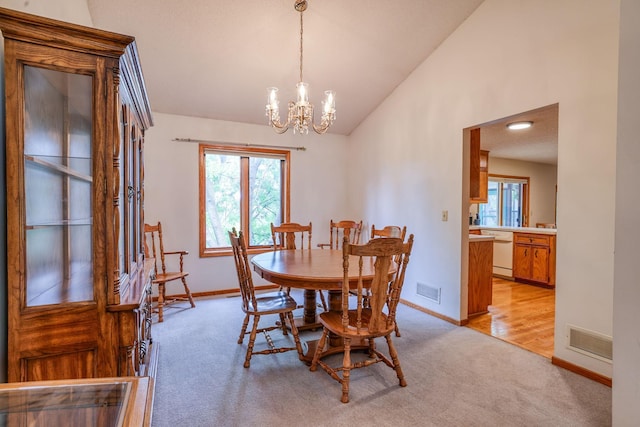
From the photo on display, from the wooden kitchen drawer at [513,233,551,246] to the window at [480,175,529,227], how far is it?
6.38 ft

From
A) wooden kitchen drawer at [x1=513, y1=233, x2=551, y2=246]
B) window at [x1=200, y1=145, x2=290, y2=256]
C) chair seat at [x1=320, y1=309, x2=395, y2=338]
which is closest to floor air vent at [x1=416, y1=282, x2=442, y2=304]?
chair seat at [x1=320, y1=309, x2=395, y2=338]

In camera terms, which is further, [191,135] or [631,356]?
[191,135]

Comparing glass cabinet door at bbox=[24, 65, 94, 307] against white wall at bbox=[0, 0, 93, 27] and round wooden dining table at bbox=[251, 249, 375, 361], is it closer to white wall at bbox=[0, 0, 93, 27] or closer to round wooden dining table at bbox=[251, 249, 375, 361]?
white wall at bbox=[0, 0, 93, 27]

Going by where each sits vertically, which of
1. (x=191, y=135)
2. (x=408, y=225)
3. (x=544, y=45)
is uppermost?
(x=544, y=45)

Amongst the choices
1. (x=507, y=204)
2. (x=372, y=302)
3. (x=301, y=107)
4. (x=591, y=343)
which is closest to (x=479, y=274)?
(x=591, y=343)

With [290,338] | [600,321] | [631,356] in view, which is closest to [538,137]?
[600,321]

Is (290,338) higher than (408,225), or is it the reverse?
(408,225)

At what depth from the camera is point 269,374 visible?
2.28 metres

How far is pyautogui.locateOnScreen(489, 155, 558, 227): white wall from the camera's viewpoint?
6.89 meters

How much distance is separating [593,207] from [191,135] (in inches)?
158

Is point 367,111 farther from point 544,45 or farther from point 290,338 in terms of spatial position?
point 290,338

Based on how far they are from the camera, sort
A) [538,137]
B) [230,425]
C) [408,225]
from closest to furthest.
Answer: [230,425]
[408,225]
[538,137]

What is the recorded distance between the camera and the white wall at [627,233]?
1.51m

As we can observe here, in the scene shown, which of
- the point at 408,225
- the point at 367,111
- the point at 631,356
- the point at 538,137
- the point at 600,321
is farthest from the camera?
the point at 538,137
